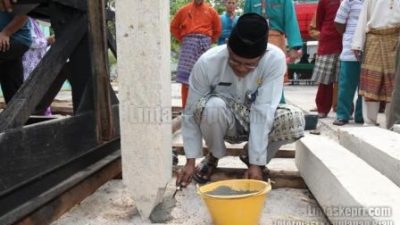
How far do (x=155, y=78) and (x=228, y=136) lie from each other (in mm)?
947

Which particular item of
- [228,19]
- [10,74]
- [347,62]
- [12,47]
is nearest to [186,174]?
[12,47]

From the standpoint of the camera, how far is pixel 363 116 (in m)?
5.14

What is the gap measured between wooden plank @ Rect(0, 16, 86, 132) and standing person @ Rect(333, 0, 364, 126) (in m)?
3.26

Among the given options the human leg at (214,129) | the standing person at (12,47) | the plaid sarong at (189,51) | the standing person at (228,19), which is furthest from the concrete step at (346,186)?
the standing person at (228,19)

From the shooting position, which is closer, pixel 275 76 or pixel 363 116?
pixel 275 76

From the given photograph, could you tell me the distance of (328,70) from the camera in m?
5.53

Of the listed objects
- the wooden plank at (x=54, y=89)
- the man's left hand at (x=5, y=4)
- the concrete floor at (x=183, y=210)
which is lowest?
the concrete floor at (x=183, y=210)

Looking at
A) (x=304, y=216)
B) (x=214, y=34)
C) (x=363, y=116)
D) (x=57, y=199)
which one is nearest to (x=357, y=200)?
(x=304, y=216)

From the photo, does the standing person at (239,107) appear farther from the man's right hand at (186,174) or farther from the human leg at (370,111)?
the human leg at (370,111)

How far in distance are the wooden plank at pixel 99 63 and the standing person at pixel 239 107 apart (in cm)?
52

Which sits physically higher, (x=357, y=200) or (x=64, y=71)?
(x=64, y=71)

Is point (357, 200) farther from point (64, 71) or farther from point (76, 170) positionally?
point (64, 71)

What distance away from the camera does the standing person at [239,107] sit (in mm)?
2623

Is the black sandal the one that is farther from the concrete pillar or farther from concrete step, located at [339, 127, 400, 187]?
concrete step, located at [339, 127, 400, 187]
